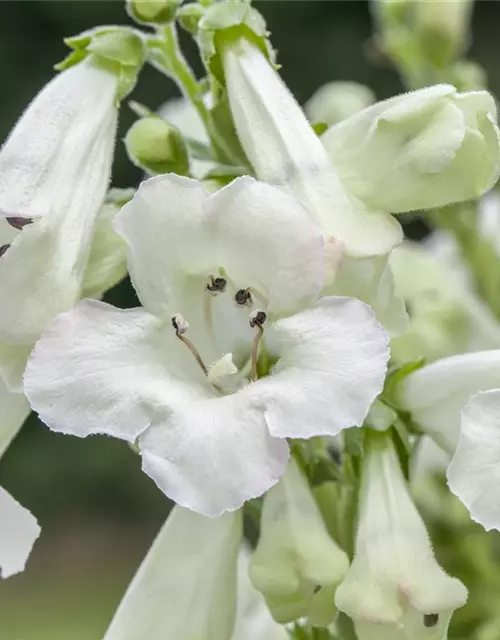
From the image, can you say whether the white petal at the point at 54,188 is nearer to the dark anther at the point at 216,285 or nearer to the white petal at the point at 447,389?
the dark anther at the point at 216,285

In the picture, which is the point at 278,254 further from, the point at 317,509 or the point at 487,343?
the point at 487,343

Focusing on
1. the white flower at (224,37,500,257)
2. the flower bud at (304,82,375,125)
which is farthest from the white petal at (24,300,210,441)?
the flower bud at (304,82,375,125)

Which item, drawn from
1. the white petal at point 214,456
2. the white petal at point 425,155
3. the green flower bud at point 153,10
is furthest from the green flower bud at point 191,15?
the white petal at point 214,456

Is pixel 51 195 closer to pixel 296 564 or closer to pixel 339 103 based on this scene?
pixel 296 564

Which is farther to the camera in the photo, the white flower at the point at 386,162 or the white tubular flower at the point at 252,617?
the white tubular flower at the point at 252,617

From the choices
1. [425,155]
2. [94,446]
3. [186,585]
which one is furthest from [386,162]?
[94,446]

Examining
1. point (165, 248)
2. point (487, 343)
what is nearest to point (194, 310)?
point (165, 248)
